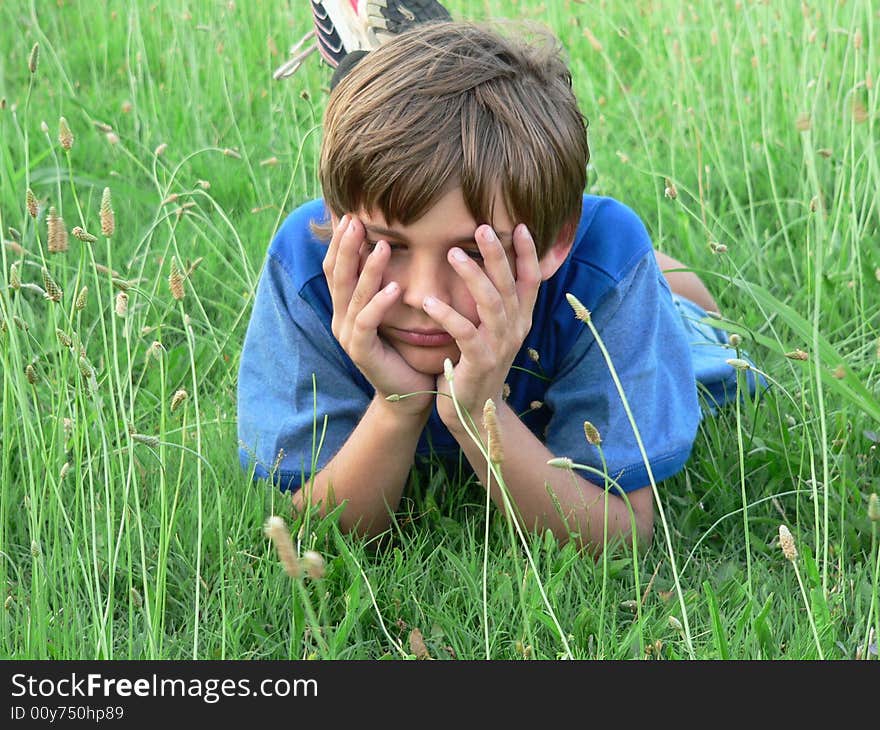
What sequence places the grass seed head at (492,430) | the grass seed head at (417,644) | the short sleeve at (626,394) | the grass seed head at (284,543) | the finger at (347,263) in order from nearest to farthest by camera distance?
the grass seed head at (284,543), the grass seed head at (492,430), the grass seed head at (417,644), the finger at (347,263), the short sleeve at (626,394)

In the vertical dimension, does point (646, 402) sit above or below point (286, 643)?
above

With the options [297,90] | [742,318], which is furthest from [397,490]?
[297,90]

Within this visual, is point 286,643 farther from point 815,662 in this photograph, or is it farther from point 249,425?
point 815,662

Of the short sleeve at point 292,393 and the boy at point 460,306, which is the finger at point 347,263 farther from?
the short sleeve at point 292,393

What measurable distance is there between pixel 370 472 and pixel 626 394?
17.4 inches

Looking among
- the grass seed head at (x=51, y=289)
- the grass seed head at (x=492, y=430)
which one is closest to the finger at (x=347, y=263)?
the grass seed head at (x=51, y=289)

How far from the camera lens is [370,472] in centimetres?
189

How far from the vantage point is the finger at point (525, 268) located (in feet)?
5.47

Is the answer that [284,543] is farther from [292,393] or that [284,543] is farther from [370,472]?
[292,393]

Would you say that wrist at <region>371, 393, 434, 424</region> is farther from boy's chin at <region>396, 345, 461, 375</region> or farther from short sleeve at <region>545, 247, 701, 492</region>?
short sleeve at <region>545, 247, 701, 492</region>

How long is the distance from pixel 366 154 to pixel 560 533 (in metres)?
0.71

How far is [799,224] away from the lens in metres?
3.03

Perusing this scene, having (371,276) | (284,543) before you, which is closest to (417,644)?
(371,276)

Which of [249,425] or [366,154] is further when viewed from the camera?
[249,425]
